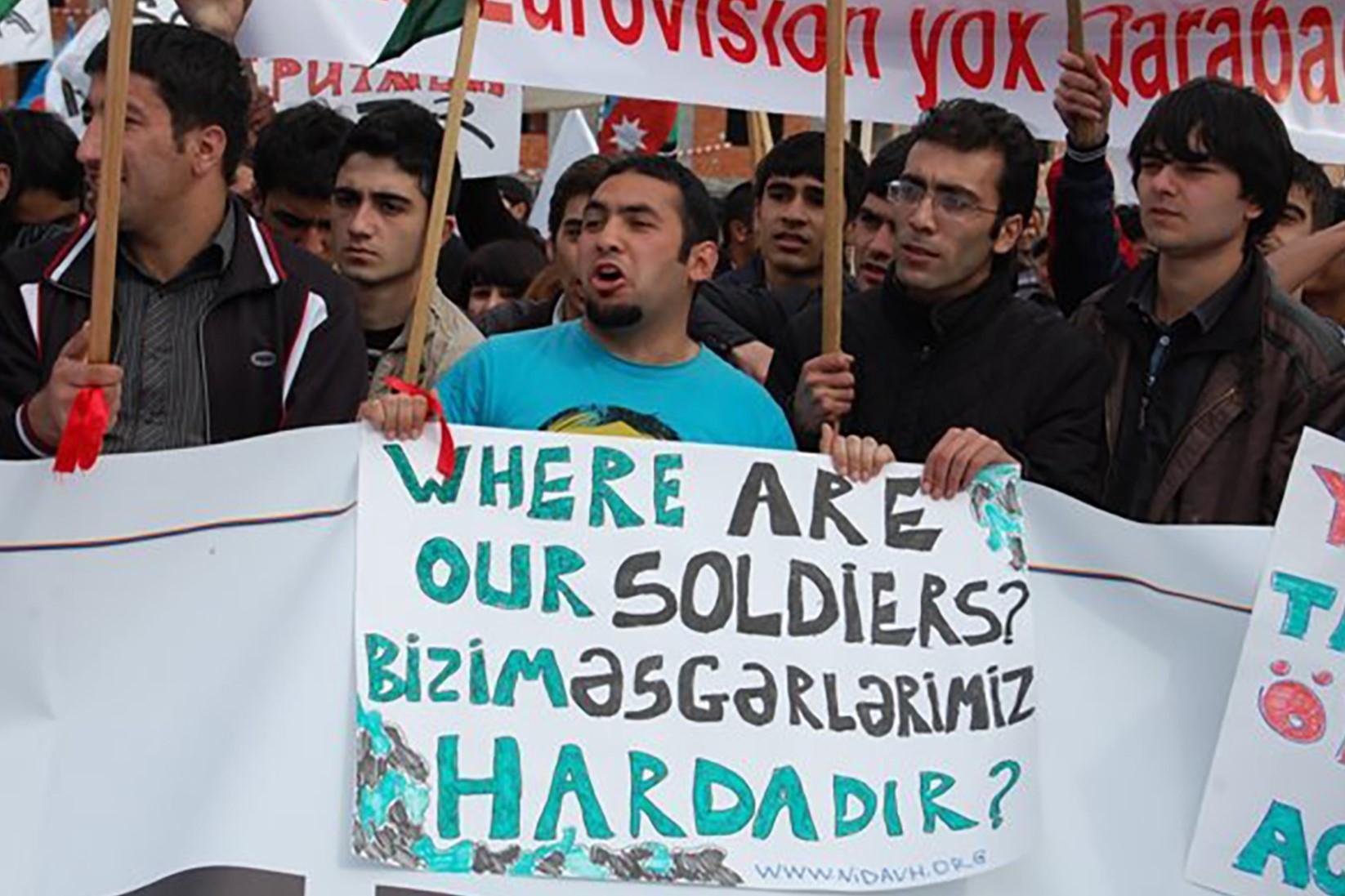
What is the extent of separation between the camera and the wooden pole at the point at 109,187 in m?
3.37

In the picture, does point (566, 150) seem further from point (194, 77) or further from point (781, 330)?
point (194, 77)

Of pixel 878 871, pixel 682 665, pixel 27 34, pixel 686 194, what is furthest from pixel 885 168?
pixel 27 34

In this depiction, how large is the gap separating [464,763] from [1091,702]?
1.05 meters

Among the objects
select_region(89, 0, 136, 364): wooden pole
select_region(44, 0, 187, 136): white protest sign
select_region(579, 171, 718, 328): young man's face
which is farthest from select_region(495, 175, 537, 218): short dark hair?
select_region(89, 0, 136, 364): wooden pole

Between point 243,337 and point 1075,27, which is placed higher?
point 1075,27

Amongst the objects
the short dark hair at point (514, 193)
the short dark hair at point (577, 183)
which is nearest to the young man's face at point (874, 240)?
the short dark hair at point (577, 183)

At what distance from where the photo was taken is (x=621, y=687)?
11.2 ft

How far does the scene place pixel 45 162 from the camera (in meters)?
5.75

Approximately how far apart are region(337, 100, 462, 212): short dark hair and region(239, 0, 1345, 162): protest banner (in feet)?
1.04

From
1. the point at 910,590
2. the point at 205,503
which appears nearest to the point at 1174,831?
the point at 910,590

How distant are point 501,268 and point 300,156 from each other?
1209 millimetres

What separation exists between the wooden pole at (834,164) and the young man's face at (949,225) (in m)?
0.43

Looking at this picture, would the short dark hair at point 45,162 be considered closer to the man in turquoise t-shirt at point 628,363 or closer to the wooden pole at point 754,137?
the wooden pole at point 754,137

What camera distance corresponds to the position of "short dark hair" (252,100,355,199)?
5441 millimetres
